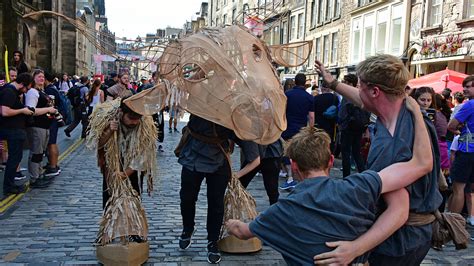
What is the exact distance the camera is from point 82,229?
566cm

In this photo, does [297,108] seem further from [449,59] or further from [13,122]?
[449,59]

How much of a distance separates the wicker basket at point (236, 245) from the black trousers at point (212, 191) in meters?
0.30

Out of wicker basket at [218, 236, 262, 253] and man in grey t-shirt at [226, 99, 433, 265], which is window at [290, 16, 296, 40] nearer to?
wicker basket at [218, 236, 262, 253]

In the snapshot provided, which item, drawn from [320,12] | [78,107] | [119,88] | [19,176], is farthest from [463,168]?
[320,12]

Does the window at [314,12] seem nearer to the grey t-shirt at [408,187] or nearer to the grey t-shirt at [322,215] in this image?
the grey t-shirt at [408,187]

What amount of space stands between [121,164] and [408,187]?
304 centimetres

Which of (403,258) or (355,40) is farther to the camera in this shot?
(355,40)

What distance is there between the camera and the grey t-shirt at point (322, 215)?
83.4 inches

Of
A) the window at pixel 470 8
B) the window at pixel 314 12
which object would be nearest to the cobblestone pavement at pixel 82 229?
the window at pixel 470 8

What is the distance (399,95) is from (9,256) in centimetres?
409

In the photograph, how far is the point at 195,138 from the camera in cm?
447

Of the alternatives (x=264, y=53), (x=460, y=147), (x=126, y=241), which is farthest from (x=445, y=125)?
(x=126, y=241)

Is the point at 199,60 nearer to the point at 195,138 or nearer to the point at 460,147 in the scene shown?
the point at 195,138

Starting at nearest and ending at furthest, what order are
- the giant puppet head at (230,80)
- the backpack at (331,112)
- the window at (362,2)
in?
the giant puppet head at (230,80), the backpack at (331,112), the window at (362,2)
